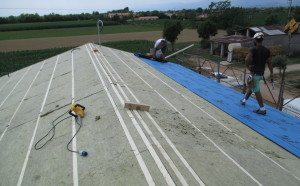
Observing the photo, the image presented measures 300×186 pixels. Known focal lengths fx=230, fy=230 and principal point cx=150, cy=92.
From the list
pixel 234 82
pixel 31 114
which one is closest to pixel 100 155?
pixel 31 114

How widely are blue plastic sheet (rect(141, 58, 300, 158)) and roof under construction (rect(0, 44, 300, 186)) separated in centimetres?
3

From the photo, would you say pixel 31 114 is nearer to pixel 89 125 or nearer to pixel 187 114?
pixel 89 125

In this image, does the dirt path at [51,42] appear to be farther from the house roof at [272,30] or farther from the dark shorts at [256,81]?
the dark shorts at [256,81]

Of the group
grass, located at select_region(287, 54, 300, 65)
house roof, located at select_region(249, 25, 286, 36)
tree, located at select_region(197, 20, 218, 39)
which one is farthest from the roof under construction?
tree, located at select_region(197, 20, 218, 39)

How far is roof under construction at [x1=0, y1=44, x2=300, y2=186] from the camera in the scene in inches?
120

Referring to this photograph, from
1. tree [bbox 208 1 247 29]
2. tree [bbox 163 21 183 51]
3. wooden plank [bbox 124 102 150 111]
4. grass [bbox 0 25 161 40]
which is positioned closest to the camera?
wooden plank [bbox 124 102 150 111]

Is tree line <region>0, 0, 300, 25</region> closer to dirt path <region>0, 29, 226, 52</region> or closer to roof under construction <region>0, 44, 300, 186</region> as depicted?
dirt path <region>0, 29, 226, 52</region>

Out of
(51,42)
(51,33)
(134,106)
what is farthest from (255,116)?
(51,33)

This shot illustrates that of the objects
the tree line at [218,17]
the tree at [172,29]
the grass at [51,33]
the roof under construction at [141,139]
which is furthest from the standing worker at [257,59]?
the grass at [51,33]

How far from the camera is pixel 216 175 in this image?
3045mm

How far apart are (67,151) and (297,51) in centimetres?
3202

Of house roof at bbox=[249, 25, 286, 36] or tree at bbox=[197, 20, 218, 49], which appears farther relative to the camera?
tree at bbox=[197, 20, 218, 49]

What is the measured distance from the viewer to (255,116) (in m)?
5.71

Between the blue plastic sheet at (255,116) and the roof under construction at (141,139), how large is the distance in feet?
0.09
